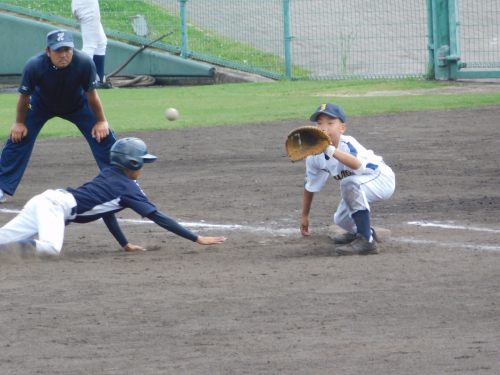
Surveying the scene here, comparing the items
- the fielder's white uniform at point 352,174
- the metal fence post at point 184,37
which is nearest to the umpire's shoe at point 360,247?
the fielder's white uniform at point 352,174

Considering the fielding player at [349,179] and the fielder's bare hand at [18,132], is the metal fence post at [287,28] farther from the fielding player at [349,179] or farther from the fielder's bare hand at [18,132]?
the fielding player at [349,179]

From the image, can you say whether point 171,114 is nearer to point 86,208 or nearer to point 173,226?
point 86,208

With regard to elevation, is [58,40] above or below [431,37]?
above

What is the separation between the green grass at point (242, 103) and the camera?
39.7 ft

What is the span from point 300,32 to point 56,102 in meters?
12.7

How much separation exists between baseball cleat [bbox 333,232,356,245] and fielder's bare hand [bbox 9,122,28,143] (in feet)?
9.43

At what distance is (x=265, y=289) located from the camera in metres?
4.39

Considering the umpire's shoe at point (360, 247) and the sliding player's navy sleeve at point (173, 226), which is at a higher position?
the sliding player's navy sleeve at point (173, 226)

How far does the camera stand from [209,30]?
19391 millimetres

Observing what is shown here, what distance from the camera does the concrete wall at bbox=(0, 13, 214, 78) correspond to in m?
18.9

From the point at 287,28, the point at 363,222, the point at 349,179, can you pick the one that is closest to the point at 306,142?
the point at 349,179

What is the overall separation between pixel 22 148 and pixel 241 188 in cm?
214

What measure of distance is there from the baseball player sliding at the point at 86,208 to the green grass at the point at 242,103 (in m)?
5.90

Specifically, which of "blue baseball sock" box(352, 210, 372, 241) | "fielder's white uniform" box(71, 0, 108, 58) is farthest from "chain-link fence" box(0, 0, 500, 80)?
"blue baseball sock" box(352, 210, 372, 241)
